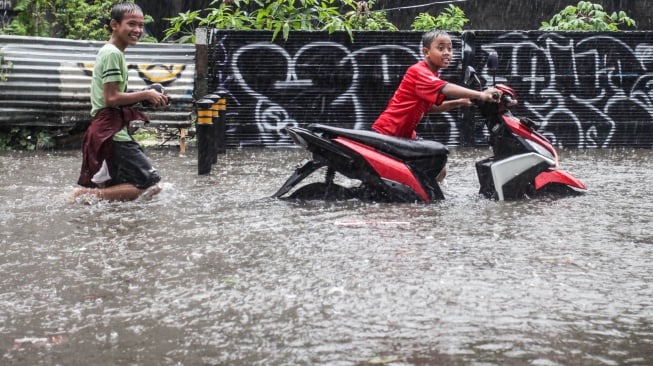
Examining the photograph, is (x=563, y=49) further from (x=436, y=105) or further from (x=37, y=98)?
(x=37, y=98)

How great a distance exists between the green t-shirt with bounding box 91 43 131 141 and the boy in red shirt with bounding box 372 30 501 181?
224 cm

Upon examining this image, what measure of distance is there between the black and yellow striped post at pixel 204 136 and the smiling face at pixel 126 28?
242 cm

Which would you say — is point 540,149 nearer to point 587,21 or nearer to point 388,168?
point 388,168

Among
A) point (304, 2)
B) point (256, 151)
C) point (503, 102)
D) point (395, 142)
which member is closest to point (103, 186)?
point (395, 142)

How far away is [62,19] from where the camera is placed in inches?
691

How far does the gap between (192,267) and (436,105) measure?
3.60 meters

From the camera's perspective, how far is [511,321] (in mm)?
4133

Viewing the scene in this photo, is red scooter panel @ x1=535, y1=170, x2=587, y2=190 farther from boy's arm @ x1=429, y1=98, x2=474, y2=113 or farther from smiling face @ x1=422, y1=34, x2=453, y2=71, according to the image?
smiling face @ x1=422, y1=34, x2=453, y2=71

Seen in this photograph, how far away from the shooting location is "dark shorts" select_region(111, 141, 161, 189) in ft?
25.4

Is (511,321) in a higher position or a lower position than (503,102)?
lower

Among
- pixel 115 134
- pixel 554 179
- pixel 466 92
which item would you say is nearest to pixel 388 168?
pixel 466 92

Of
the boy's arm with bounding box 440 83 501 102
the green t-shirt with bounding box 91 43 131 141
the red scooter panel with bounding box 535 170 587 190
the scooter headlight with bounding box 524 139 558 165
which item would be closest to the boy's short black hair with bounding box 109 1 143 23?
the green t-shirt with bounding box 91 43 131 141

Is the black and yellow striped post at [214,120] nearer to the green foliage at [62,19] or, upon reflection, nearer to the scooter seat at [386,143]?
the scooter seat at [386,143]

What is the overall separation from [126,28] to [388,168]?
8.03 feet
